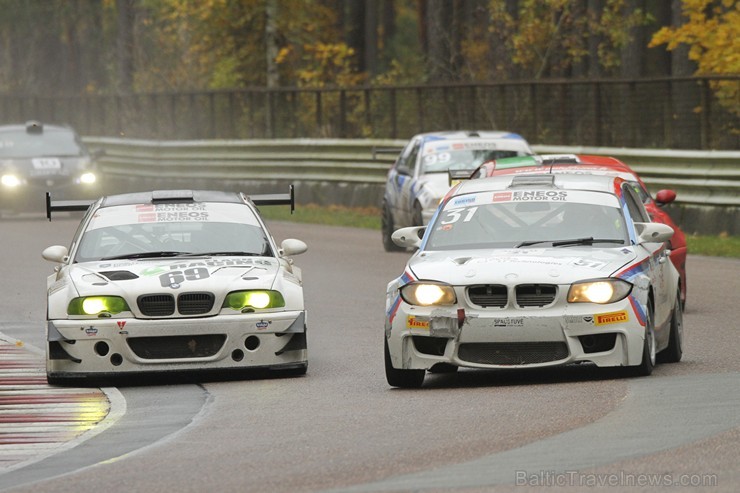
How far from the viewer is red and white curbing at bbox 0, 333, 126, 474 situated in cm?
1013

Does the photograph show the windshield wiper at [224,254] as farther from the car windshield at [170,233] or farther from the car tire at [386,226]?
the car tire at [386,226]

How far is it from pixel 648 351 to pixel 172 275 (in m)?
3.24

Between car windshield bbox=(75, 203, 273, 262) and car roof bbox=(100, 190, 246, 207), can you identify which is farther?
car roof bbox=(100, 190, 246, 207)

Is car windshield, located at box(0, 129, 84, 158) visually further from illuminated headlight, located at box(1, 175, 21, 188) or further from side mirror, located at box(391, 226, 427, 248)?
side mirror, located at box(391, 226, 427, 248)

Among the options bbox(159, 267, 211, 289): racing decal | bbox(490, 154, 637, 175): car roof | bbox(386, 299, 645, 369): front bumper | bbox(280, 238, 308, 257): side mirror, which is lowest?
bbox(386, 299, 645, 369): front bumper

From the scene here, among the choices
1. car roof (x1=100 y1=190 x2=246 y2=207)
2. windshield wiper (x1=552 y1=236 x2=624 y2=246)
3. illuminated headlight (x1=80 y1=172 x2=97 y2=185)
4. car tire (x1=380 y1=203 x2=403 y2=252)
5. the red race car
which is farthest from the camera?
illuminated headlight (x1=80 y1=172 x2=97 y2=185)

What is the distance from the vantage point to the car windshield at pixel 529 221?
12656 mm

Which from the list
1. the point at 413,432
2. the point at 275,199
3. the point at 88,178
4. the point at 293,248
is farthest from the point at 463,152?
the point at 413,432

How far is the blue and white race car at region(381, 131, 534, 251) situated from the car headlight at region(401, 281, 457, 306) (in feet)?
40.2

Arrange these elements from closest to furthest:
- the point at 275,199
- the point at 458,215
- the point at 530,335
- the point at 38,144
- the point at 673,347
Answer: the point at 530,335, the point at 673,347, the point at 458,215, the point at 275,199, the point at 38,144

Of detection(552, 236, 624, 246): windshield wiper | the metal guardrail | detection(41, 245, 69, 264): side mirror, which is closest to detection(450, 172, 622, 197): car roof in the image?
detection(552, 236, 624, 246): windshield wiper

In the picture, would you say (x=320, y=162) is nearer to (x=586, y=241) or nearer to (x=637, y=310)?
(x=586, y=241)

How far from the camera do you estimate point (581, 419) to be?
395 inches

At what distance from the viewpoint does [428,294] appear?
38.7 ft
